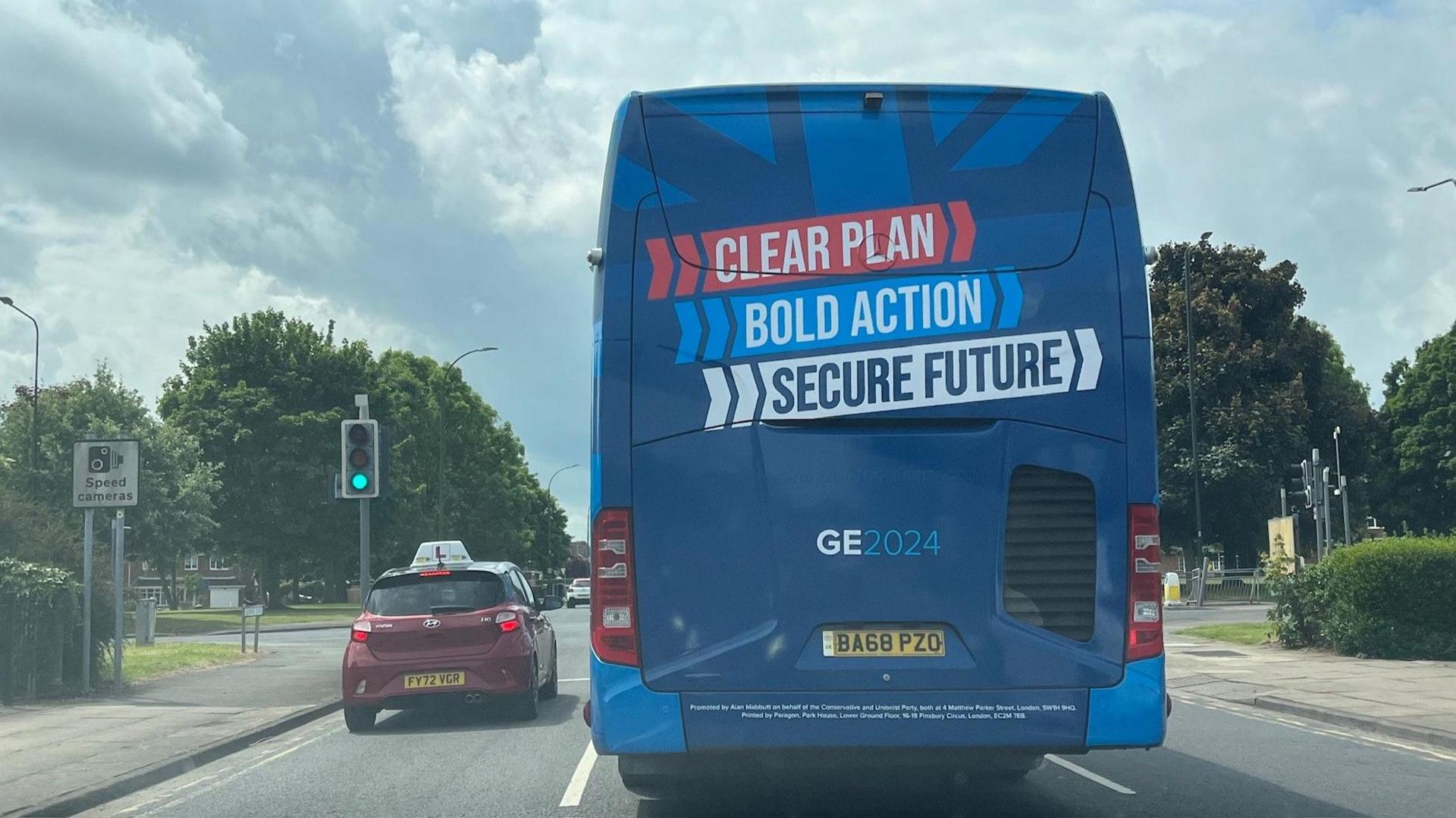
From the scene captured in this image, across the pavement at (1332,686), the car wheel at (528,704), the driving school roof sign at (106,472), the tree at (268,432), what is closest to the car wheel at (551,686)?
the car wheel at (528,704)

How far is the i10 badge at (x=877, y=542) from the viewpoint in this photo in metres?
6.46

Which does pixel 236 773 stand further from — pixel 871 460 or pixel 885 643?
pixel 871 460

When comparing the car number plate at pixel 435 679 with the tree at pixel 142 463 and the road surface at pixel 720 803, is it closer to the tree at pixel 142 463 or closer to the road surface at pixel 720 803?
the road surface at pixel 720 803

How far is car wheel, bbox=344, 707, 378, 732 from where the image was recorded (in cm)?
1373

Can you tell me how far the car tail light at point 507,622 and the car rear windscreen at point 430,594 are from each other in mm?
177

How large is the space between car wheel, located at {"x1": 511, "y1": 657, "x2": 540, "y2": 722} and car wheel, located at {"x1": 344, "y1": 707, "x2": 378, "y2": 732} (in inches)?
54.4

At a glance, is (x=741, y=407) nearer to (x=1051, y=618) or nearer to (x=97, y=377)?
(x=1051, y=618)

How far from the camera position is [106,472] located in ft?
55.5

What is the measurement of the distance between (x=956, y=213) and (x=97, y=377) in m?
44.7

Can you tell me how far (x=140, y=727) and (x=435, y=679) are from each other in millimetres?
2905

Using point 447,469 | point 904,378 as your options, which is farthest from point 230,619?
point 904,378

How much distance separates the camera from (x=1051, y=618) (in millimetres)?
6461

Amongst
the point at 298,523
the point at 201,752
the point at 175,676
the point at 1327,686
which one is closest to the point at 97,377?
the point at 298,523

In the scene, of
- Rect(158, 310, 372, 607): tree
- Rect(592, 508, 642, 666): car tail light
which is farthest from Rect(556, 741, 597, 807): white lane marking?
Rect(158, 310, 372, 607): tree
